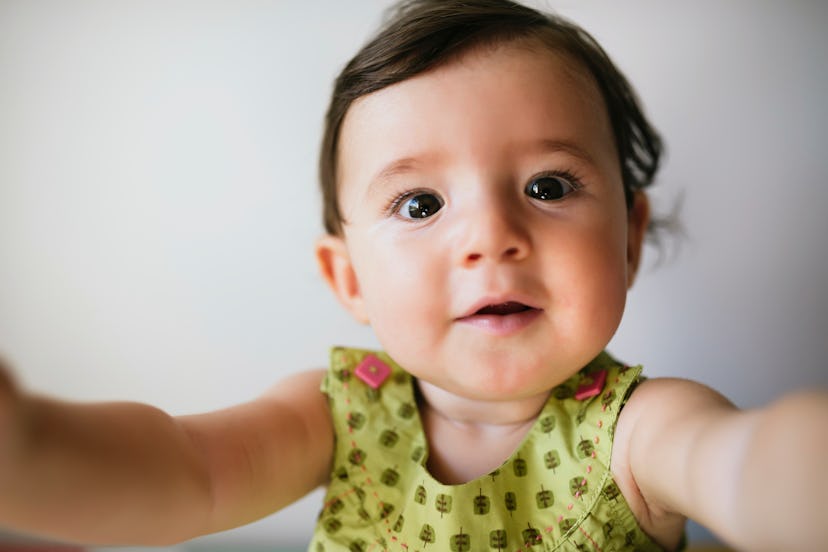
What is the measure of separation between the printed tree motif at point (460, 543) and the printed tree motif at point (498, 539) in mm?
25

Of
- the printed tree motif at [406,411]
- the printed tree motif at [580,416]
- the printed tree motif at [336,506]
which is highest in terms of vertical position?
the printed tree motif at [580,416]

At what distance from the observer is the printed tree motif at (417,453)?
897mm

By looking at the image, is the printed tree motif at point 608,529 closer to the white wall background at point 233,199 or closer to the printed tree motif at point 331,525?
the printed tree motif at point 331,525

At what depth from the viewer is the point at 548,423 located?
2.83 ft

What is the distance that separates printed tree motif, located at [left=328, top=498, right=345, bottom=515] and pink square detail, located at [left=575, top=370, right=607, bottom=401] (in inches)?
12.0

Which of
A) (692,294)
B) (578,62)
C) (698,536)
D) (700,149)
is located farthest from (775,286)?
(578,62)

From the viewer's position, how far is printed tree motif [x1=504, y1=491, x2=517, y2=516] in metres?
0.84

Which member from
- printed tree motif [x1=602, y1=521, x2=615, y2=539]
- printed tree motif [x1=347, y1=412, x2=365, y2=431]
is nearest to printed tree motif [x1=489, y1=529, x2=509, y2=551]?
printed tree motif [x1=602, y1=521, x2=615, y2=539]

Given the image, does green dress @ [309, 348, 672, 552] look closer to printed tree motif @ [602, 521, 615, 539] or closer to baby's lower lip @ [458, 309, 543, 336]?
printed tree motif @ [602, 521, 615, 539]

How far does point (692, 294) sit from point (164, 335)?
0.85 metres

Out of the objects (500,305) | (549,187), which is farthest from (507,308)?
(549,187)

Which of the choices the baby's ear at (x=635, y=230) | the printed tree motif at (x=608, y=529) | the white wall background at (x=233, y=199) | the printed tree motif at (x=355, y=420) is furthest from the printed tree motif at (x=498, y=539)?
the white wall background at (x=233, y=199)

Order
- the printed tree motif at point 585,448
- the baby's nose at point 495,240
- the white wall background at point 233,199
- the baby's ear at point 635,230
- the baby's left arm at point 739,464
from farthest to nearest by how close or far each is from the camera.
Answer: the white wall background at point 233,199 → the baby's ear at point 635,230 → the printed tree motif at point 585,448 → the baby's nose at point 495,240 → the baby's left arm at point 739,464

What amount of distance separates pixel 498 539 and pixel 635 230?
15.9 inches
